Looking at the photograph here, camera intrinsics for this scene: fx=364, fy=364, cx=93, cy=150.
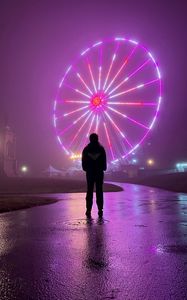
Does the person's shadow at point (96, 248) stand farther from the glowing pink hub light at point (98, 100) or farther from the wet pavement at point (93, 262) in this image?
the glowing pink hub light at point (98, 100)

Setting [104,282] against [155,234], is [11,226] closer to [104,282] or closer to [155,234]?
[155,234]

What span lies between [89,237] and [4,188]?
27365 millimetres

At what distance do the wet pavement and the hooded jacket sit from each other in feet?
7.92

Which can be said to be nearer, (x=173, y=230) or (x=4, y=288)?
(x=4, y=288)

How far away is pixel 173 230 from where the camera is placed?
5.88m

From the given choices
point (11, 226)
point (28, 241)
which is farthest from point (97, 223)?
point (28, 241)

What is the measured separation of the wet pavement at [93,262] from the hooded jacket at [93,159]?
2.41 m

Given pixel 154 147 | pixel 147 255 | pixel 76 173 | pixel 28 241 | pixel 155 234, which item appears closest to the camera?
pixel 147 255

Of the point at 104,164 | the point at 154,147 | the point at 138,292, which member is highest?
the point at 154,147

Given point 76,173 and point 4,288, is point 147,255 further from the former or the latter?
point 76,173

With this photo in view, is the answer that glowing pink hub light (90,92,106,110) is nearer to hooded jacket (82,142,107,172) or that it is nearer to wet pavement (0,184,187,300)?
hooded jacket (82,142,107,172)

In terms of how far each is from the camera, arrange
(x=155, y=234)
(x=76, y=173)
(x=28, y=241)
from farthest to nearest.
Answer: (x=76, y=173) < (x=155, y=234) < (x=28, y=241)

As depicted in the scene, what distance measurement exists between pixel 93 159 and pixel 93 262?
5.10 m

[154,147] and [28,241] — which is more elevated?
[154,147]
